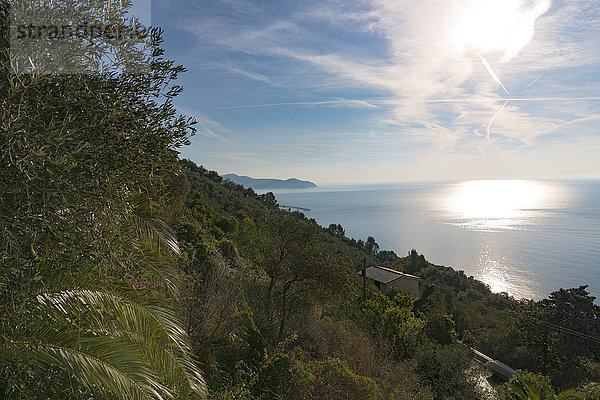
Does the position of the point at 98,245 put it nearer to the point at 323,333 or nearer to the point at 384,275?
the point at 323,333

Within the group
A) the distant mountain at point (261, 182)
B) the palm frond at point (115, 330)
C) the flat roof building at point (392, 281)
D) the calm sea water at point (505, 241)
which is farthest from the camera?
the distant mountain at point (261, 182)

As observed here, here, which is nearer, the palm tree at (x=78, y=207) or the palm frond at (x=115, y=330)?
the palm tree at (x=78, y=207)

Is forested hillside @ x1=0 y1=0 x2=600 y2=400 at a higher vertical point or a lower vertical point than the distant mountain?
lower

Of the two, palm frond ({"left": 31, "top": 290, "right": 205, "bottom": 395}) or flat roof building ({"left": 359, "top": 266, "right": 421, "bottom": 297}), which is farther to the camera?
flat roof building ({"left": 359, "top": 266, "right": 421, "bottom": 297})

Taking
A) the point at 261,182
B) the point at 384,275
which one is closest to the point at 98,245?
the point at 384,275

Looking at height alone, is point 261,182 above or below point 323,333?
above

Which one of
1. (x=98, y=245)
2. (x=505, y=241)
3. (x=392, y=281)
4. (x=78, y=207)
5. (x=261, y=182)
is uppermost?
(x=261, y=182)

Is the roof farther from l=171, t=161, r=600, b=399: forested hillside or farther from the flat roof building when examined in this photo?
l=171, t=161, r=600, b=399: forested hillside

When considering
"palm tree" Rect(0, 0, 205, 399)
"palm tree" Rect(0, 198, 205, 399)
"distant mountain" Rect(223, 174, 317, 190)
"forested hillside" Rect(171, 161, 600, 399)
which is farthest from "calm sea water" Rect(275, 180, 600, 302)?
"palm tree" Rect(0, 0, 205, 399)

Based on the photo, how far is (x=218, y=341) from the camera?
7.68 meters

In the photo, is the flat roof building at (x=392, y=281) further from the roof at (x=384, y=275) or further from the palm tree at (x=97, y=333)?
the palm tree at (x=97, y=333)

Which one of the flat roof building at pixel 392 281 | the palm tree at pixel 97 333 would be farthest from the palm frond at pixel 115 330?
the flat roof building at pixel 392 281

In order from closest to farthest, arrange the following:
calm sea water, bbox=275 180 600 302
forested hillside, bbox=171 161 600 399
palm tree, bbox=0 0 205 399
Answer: palm tree, bbox=0 0 205 399 < forested hillside, bbox=171 161 600 399 < calm sea water, bbox=275 180 600 302

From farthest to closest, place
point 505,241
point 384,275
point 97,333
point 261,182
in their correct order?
point 261,182 < point 505,241 < point 384,275 < point 97,333
